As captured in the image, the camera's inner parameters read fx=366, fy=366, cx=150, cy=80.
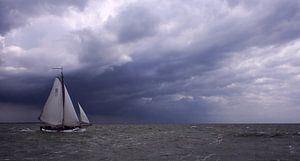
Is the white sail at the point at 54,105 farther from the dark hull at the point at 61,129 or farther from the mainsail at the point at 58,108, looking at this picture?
the dark hull at the point at 61,129

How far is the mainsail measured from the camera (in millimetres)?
92562

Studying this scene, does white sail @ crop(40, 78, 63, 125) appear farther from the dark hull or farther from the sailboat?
the dark hull

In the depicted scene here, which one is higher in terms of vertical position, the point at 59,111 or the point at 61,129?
the point at 59,111

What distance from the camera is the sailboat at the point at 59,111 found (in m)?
92.6

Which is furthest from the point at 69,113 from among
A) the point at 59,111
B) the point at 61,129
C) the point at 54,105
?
the point at 61,129

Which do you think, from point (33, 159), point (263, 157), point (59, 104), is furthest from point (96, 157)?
point (59, 104)

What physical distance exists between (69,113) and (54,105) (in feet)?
16.3

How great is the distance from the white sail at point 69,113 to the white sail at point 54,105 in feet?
4.56

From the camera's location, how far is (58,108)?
93312 mm

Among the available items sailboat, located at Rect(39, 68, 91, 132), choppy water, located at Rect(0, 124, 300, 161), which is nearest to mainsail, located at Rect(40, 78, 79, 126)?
sailboat, located at Rect(39, 68, 91, 132)

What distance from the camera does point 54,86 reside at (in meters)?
92.7

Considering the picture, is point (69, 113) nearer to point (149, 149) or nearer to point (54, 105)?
point (54, 105)

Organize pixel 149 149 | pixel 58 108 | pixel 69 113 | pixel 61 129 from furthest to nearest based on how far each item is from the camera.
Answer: pixel 61 129
pixel 69 113
pixel 58 108
pixel 149 149

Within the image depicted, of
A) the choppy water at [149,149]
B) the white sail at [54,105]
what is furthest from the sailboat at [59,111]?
the choppy water at [149,149]
